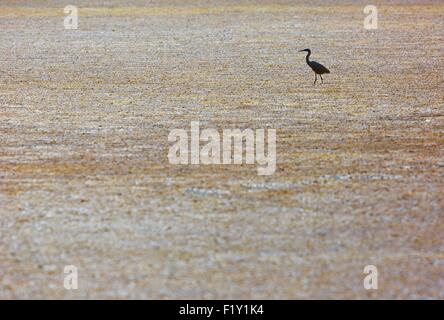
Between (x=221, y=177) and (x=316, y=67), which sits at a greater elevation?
(x=316, y=67)

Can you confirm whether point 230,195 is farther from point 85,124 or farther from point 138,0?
point 138,0

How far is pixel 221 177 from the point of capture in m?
10.1

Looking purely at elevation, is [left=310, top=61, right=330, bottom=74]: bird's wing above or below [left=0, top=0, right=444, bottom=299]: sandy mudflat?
above

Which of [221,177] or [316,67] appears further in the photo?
[316,67]

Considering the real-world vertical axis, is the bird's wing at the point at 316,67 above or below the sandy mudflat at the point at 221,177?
above

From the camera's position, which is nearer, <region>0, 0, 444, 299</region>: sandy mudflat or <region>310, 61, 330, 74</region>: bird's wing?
<region>0, 0, 444, 299</region>: sandy mudflat

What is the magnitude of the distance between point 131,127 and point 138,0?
22.3m

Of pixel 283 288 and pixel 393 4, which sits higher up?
pixel 393 4

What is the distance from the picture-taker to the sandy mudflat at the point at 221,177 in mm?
7160

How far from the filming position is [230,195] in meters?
9.34

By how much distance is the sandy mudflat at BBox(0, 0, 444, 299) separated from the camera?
23.5 feet

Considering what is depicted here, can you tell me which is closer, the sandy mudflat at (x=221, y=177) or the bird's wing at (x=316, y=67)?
the sandy mudflat at (x=221, y=177)

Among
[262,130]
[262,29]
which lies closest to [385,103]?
[262,130]
